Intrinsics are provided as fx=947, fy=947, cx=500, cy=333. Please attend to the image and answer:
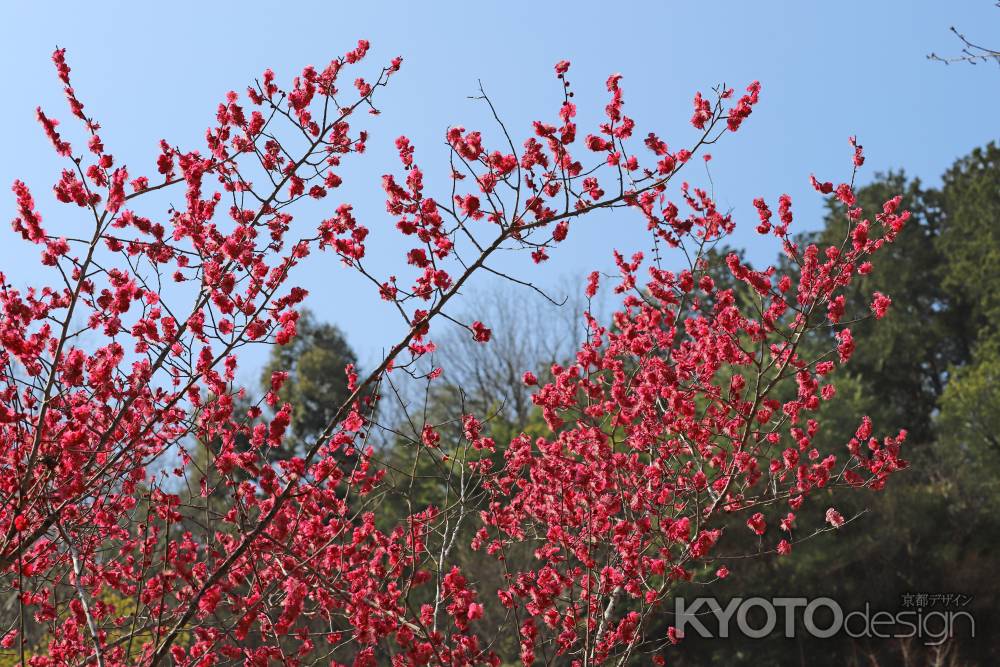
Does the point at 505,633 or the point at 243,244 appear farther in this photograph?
the point at 505,633

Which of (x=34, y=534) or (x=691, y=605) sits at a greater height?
(x=691, y=605)

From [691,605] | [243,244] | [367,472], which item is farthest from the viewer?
[691,605]

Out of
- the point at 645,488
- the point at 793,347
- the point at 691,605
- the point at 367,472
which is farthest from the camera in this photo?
the point at 691,605

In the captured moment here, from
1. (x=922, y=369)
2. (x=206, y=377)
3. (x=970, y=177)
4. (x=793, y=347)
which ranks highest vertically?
(x=970, y=177)

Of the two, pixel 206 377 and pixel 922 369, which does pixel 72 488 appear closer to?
pixel 206 377

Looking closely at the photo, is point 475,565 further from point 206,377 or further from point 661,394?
point 206,377

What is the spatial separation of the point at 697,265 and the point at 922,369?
74.5ft

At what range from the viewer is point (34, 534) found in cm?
339

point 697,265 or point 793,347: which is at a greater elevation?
point 697,265

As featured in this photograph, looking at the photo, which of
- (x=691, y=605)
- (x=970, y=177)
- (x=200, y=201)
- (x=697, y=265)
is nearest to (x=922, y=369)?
(x=970, y=177)

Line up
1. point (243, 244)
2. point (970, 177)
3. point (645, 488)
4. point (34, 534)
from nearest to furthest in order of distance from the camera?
point (34, 534) → point (243, 244) → point (645, 488) → point (970, 177)

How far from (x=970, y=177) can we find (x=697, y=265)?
22.0m

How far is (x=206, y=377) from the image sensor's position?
4090mm

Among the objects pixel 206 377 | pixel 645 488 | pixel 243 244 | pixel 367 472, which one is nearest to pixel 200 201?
pixel 243 244
